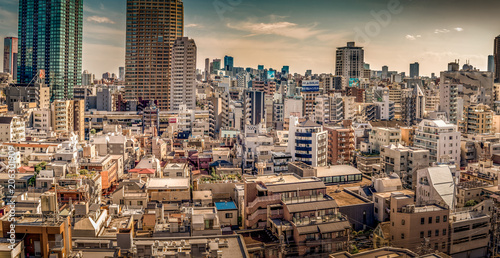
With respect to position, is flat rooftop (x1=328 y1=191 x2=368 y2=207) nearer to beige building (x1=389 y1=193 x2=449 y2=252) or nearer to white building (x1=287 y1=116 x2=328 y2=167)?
beige building (x1=389 y1=193 x2=449 y2=252)

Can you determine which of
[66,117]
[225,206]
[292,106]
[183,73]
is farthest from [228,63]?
[225,206]

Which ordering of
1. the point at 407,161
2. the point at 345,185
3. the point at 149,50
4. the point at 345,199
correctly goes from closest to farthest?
the point at 345,199 < the point at 345,185 < the point at 407,161 < the point at 149,50

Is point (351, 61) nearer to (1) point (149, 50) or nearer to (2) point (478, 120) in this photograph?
(1) point (149, 50)

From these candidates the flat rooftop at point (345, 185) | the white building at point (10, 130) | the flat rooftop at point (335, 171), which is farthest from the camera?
the white building at point (10, 130)

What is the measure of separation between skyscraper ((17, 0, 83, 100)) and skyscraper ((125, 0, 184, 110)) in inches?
229

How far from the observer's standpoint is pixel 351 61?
49.9 m

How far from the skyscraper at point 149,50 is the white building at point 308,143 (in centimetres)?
1918

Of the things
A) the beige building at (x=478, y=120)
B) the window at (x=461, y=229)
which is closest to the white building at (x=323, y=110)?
the beige building at (x=478, y=120)

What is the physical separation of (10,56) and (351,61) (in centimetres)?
3345

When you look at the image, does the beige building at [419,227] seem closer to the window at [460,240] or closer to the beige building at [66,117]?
the window at [460,240]

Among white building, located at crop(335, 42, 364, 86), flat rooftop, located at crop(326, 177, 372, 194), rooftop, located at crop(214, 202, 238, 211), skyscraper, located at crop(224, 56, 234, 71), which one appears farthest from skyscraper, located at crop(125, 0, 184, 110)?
skyscraper, located at crop(224, 56, 234, 71)

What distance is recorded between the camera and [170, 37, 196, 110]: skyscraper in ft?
103

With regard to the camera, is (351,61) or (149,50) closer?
(149,50)

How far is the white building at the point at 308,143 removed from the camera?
15.5 meters
